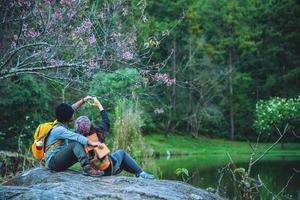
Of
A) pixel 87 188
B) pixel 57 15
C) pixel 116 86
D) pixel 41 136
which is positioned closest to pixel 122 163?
pixel 41 136

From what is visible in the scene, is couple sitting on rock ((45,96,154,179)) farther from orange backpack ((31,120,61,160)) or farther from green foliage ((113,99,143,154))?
green foliage ((113,99,143,154))

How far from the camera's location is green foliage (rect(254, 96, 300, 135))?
1457 inches

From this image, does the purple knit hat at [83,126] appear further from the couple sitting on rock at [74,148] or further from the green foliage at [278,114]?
the green foliage at [278,114]

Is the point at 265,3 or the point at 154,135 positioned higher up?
the point at 265,3

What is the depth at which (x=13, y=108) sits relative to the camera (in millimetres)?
21219

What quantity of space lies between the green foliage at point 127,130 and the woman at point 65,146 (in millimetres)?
6084

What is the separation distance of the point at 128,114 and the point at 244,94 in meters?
38.4

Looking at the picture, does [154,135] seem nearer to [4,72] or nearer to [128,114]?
[128,114]

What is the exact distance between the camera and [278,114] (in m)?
37.9

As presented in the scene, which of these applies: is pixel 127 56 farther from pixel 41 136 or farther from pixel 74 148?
pixel 74 148

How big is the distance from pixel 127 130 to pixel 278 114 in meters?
25.9

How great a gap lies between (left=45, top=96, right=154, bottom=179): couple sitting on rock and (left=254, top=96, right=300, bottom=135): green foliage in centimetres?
2958

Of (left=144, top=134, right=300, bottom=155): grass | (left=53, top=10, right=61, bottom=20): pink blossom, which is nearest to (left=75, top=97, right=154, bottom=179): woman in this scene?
(left=53, top=10, right=61, bottom=20): pink blossom

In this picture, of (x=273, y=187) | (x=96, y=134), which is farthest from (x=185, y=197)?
(x=273, y=187)
